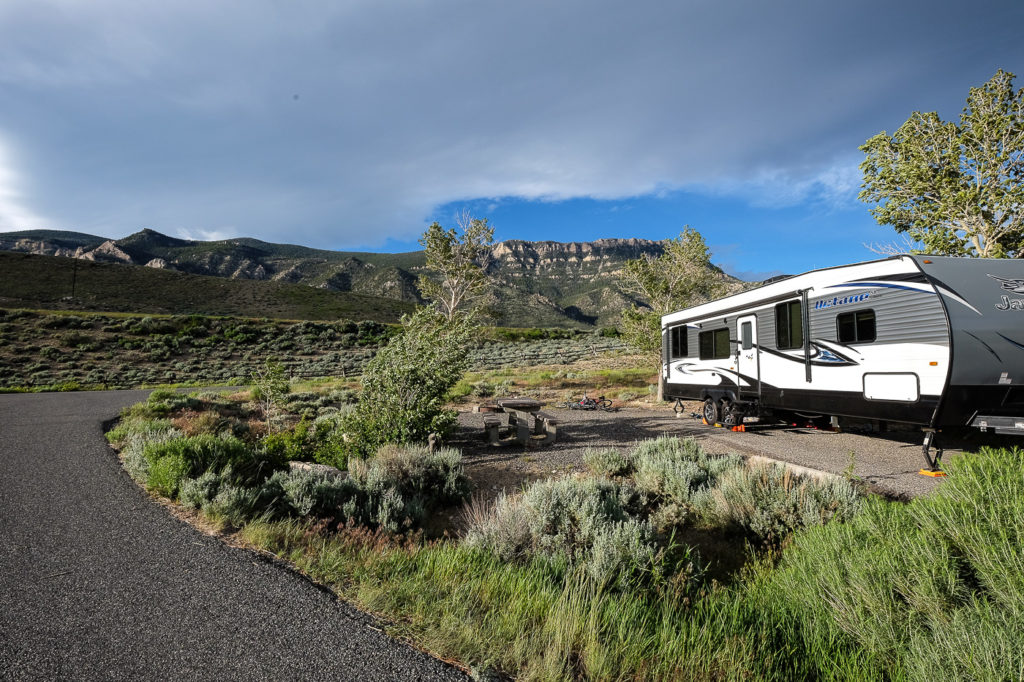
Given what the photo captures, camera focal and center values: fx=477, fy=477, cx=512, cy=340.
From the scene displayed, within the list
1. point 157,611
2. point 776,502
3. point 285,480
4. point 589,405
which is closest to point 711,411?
point 589,405

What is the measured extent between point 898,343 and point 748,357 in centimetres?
334

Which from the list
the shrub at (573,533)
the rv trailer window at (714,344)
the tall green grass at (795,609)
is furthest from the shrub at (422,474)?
the rv trailer window at (714,344)

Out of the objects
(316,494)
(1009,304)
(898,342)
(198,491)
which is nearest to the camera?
(198,491)

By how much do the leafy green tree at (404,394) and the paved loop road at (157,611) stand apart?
3654mm

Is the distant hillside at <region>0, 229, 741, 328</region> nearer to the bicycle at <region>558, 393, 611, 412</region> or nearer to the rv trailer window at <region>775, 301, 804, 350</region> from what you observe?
the bicycle at <region>558, 393, 611, 412</region>

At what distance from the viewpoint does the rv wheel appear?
11715mm

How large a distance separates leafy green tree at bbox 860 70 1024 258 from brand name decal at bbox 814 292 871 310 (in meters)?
8.50

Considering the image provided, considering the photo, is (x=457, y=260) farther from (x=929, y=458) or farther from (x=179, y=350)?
(x=179, y=350)

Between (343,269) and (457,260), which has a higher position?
(343,269)

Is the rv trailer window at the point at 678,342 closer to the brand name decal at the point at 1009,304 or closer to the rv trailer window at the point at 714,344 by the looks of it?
the rv trailer window at the point at 714,344

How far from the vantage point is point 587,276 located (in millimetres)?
153000

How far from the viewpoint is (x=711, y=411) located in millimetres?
11977

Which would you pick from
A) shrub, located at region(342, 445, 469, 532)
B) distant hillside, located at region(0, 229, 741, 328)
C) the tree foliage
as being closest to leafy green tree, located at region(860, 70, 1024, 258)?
the tree foliage

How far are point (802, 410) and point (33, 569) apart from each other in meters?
10.3
